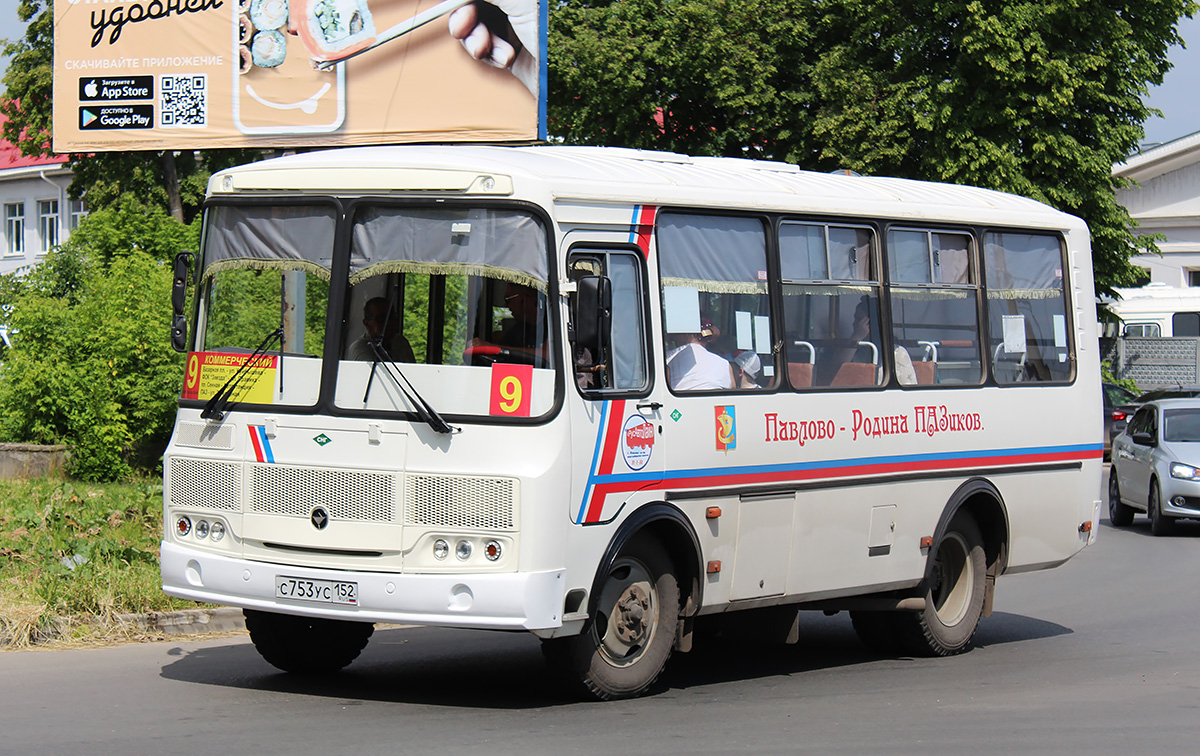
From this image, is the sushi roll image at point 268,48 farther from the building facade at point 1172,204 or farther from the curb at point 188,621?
the building facade at point 1172,204

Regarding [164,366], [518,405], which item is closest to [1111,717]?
[518,405]

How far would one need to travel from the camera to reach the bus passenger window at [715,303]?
368 inches

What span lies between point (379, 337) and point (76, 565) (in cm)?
442

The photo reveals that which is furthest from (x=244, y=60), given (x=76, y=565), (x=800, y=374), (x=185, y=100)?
(x=800, y=374)

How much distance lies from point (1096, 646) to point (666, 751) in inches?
215

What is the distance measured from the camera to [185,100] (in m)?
22.0

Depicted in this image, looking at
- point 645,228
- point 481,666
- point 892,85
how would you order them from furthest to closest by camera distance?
point 892,85
point 481,666
point 645,228

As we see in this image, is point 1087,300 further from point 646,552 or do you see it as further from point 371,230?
point 371,230

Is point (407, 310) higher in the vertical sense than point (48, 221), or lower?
lower

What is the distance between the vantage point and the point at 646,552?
912cm

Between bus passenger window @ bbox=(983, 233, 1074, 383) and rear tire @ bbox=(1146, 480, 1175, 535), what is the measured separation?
28.8 ft

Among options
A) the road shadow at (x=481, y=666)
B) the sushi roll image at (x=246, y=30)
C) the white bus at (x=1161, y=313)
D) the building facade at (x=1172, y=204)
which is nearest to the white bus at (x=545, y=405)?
the road shadow at (x=481, y=666)

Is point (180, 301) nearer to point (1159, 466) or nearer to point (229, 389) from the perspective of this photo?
point (229, 389)

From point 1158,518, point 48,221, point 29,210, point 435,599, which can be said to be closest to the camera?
point 435,599
